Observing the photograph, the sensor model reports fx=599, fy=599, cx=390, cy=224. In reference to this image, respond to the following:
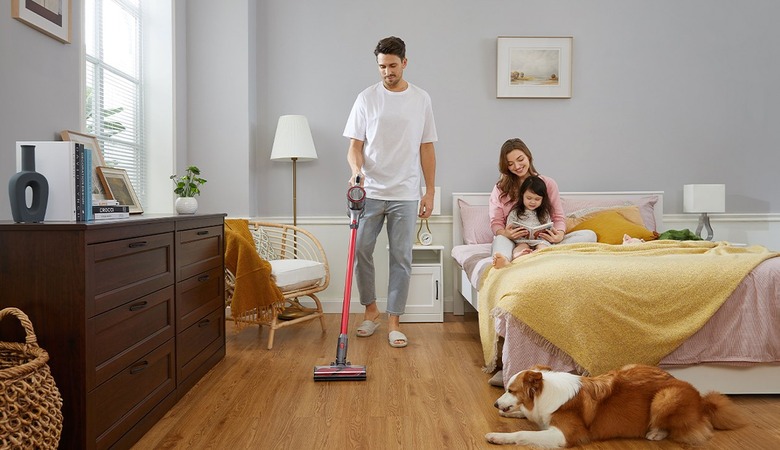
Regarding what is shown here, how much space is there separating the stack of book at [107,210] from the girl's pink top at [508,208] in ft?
6.52

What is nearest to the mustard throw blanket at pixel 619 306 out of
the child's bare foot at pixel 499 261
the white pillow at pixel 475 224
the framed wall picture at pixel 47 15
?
the child's bare foot at pixel 499 261

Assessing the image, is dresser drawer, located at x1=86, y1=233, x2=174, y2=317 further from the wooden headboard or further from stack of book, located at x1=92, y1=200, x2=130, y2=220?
the wooden headboard

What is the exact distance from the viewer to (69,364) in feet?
5.23

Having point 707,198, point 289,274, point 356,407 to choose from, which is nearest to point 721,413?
point 356,407

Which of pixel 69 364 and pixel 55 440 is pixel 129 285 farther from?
pixel 55 440

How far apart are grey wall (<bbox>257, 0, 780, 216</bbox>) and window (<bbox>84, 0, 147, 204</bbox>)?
2.87ft

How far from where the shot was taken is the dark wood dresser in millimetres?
1595

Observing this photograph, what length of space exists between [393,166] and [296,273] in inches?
32.1

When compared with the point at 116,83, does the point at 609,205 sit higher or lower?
lower

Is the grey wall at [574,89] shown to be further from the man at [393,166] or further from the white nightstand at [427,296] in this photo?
the man at [393,166]

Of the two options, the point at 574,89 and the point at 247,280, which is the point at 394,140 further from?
the point at 574,89

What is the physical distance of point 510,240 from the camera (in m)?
3.26

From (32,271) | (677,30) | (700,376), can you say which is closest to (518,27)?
(677,30)

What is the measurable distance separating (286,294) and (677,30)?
3.43 meters
